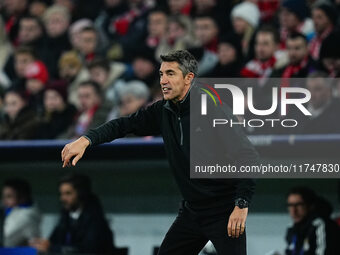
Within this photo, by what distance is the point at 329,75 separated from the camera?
8.23 meters

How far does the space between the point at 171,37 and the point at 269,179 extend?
7.06 ft

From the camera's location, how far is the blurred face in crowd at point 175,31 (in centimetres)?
1019

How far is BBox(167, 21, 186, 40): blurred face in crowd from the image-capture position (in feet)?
33.4

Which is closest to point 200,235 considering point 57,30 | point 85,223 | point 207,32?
point 85,223

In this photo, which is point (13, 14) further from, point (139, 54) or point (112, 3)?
point (139, 54)

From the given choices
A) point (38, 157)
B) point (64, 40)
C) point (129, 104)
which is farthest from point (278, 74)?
point (64, 40)

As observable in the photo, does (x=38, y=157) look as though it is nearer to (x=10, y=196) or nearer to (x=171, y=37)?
(x=10, y=196)

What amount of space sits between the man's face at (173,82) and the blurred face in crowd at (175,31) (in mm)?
4900

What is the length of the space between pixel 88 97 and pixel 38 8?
3142mm

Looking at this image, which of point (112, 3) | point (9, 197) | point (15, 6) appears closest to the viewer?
point (9, 197)

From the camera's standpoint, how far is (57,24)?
448 inches

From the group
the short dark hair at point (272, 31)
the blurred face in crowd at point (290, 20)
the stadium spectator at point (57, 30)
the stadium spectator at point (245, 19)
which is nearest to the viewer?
the short dark hair at point (272, 31)

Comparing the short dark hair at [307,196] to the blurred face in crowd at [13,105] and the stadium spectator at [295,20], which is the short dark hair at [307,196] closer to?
the stadium spectator at [295,20]

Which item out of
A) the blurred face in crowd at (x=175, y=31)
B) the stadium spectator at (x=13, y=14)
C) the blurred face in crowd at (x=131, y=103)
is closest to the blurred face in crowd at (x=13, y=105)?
the blurred face in crowd at (x=131, y=103)
